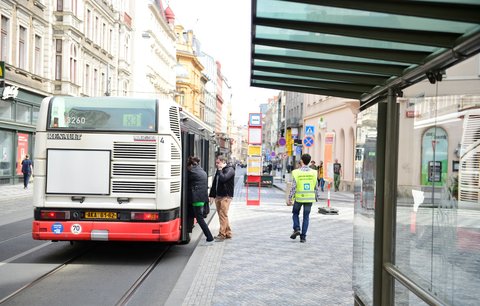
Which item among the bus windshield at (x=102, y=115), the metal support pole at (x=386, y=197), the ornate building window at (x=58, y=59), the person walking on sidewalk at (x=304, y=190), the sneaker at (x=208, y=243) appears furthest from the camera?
the ornate building window at (x=58, y=59)

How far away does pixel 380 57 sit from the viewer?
4.46 metres

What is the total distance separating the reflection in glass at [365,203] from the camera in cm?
532

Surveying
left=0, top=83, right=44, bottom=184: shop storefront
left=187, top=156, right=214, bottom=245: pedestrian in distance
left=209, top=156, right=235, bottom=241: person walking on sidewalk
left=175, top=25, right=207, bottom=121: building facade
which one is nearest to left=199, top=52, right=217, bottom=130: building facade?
left=175, top=25, right=207, bottom=121: building facade

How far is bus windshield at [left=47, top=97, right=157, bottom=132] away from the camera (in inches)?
380

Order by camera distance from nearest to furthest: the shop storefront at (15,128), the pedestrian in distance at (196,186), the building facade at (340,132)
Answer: the pedestrian in distance at (196,186)
the shop storefront at (15,128)
the building facade at (340,132)

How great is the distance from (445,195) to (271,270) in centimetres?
553

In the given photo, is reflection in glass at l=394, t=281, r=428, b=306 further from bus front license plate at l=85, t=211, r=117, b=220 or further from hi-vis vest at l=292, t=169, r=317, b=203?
hi-vis vest at l=292, t=169, r=317, b=203

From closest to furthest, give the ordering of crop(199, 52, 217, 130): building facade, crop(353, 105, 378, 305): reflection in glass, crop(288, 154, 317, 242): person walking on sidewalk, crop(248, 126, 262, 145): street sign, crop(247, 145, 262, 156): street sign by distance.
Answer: crop(353, 105, 378, 305): reflection in glass
crop(288, 154, 317, 242): person walking on sidewalk
crop(248, 126, 262, 145): street sign
crop(247, 145, 262, 156): street sign
crop(199, 52, 217, 130): building facade

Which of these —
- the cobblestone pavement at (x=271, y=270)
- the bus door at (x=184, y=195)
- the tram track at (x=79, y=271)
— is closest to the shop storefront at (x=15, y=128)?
the cobblestone pavement at (x=271, y=270)

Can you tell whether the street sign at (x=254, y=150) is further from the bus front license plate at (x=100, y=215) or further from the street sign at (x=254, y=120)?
the bus front license plate at (x=100, y=215)

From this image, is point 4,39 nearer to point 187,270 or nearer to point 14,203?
point 14,203

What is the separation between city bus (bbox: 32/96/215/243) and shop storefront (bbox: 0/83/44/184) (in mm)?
20342

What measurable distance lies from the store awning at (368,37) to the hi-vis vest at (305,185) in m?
6.30

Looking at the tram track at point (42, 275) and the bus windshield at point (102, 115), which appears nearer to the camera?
the tram track at point (42, 275)
